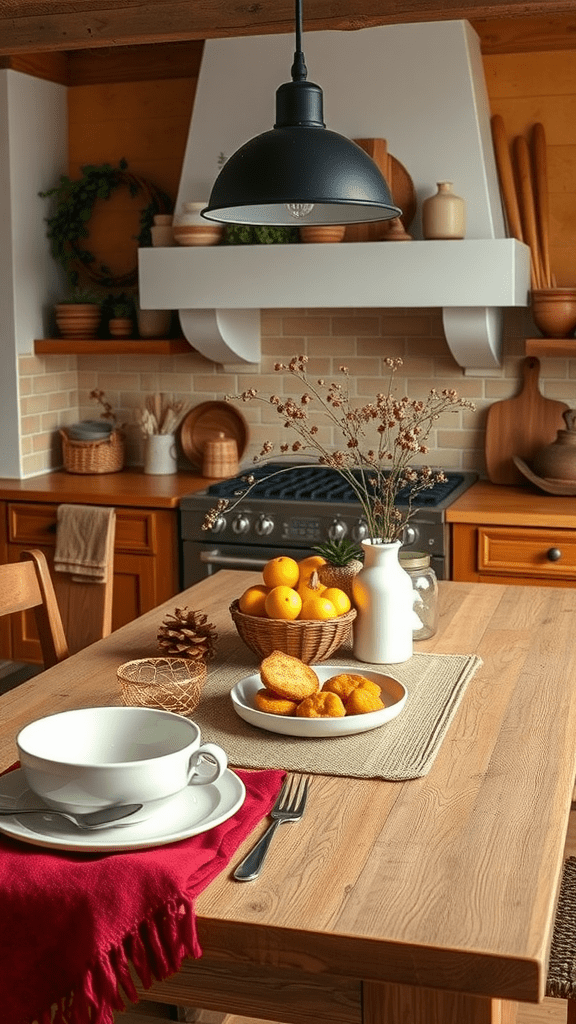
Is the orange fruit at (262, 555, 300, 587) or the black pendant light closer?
the black pendant light

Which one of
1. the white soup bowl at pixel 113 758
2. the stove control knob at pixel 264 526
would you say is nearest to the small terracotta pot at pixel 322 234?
the stove control knob at pixel 264 526

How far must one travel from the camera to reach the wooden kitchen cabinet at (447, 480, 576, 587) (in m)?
3.81

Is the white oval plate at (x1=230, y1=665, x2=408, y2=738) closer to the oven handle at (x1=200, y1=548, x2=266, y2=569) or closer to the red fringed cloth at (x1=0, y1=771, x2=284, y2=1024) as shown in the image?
the red fringed cloth at (x1=0, y1=771, x2=284, y2=1024)

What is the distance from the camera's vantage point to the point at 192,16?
3.73m

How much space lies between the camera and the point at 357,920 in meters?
1.33

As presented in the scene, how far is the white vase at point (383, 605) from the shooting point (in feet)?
7.39

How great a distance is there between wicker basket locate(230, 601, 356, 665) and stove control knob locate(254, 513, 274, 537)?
5.96 ft

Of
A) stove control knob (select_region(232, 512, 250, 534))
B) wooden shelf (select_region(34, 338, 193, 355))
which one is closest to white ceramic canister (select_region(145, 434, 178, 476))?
wooden shelf (select_region(34, 338, 193, 355))

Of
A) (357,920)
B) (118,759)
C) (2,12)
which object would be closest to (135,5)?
(2,12)

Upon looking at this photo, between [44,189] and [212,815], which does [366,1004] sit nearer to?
[212,815]

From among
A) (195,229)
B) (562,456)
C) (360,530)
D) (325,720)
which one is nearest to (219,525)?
(360,530)

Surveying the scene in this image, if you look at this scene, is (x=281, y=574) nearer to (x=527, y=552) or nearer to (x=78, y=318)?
(x=527, y=552)

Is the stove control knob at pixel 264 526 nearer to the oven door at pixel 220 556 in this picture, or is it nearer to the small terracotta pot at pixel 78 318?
the oven door at pixel 220 556

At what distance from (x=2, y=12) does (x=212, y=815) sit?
3269 mm
